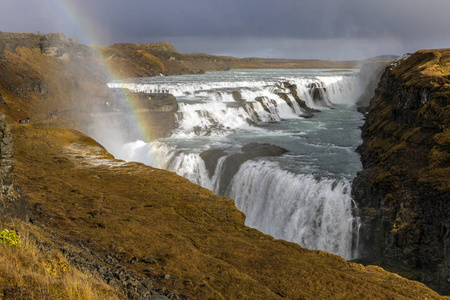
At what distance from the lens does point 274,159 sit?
24.0 metres

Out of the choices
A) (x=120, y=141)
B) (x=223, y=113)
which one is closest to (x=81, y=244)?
(x=120, y=141)

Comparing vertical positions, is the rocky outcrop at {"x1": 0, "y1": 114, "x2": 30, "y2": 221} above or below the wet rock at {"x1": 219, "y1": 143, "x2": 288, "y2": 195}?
above

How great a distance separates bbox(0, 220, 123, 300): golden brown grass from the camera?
484 centimetres

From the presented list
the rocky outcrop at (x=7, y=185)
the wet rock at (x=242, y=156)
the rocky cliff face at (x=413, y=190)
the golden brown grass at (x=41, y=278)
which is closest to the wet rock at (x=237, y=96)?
the wet rock at (x=242, y=156)

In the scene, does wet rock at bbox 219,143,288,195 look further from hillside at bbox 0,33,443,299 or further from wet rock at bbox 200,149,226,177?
hillside at bbox 0,33,443,299

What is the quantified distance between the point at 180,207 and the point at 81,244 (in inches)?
190

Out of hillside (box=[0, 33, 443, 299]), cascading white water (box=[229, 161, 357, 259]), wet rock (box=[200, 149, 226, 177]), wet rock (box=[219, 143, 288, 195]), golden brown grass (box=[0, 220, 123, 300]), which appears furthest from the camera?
wet rock (box=[200, 149, 226, 177])

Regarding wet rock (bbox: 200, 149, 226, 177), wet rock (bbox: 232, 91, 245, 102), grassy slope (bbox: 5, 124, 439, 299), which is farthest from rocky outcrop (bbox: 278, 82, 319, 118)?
grassy slope (bbox: 5, 124, 439, 299)

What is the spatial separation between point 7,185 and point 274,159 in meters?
17.6

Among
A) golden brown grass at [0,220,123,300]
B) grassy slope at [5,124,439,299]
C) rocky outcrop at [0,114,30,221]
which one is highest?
rocky outcrop at [0,114,30,221]

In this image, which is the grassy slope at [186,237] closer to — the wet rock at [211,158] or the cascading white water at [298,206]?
the cascading white water at [298,206]

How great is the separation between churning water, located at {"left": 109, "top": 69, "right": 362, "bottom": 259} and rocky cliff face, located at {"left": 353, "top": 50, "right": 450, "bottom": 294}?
1.11 m

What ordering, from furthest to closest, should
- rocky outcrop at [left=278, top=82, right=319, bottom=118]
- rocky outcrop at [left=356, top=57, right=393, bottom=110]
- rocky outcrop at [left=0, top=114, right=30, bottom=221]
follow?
rocky outcrop at [left=356, top=57, right=393, bottom=110]
rocky outcrop at [left=278, top=82, right=319, bottom=118]
rocky outcrop at [left=0, top=114, right=30, bottom=221]

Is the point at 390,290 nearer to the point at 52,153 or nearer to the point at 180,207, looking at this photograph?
the point at 180,207
